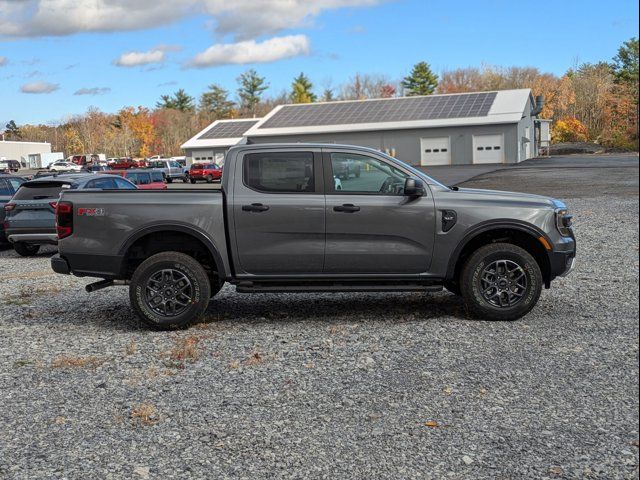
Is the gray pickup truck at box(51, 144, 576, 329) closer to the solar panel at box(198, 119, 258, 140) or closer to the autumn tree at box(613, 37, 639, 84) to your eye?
the autumn tree at box(613, 37, 639, 84)

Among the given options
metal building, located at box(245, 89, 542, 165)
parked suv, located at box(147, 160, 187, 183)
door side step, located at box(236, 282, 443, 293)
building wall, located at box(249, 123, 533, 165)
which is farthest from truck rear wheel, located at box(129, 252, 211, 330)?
building wall, located at box(249, 123, 533, 165)

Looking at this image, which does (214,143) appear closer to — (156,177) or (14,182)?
(156,177)

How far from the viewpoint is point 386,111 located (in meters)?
61.6

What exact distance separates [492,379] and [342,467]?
1.89 metres

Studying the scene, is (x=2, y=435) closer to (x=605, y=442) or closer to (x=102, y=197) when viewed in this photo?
(x=102, y=197)

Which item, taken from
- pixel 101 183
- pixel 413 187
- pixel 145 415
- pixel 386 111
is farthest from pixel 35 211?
pixel 386 111

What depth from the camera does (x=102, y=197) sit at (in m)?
7.25

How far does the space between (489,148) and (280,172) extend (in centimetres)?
5092

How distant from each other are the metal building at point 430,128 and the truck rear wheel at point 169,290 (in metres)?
48.4

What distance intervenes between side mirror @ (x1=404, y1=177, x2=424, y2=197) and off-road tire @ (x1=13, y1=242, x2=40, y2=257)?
10.4m

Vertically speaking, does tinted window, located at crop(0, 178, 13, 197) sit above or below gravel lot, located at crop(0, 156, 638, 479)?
above

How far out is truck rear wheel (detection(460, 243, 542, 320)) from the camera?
279 inches

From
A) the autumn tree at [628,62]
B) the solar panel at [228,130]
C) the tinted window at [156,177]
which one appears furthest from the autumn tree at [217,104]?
the autumn tree at [628,62]

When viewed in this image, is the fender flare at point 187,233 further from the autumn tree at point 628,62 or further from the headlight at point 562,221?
the autumn tree at point 628,62
